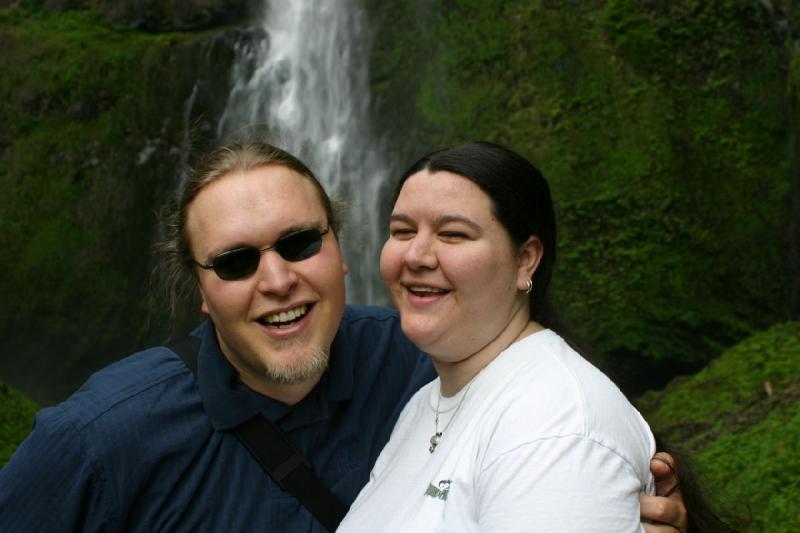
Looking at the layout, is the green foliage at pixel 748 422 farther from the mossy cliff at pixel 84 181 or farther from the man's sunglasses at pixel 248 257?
the mossy cliff at pixel 84 181

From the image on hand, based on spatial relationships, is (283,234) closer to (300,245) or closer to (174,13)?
(300,245)

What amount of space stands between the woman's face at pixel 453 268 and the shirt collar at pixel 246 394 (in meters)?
0.57

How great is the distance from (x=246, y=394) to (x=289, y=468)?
263 mm

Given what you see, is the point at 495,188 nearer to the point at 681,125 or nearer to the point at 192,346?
the point at 192,346

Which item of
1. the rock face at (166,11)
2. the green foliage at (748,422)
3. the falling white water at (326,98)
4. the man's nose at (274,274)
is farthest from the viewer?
the rock face at (166,11)

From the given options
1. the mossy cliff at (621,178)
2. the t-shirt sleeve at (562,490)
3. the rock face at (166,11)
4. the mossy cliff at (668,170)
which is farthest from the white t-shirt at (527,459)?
the rock face at (166,11)

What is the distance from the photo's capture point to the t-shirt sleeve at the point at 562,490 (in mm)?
1860

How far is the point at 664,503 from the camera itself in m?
2.19

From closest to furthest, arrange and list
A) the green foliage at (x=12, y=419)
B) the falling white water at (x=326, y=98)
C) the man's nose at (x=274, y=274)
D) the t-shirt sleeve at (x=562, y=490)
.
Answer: the t-shirt sleeve at (x=562, y=490) → the man's nose at (x=274, y=274) → the green foliage at (x=12, y=419) → the falling white water at (x=326, y=98)

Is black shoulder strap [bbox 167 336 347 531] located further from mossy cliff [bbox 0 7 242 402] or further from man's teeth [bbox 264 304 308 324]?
mossy cliff [bbox 0 7 242 402]

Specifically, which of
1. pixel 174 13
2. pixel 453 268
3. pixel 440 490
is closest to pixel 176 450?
pixel 440 490

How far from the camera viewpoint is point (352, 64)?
11266 millimetres

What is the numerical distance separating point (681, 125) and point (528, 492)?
821cm

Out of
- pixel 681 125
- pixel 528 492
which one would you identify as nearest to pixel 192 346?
pixel 528 492
